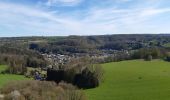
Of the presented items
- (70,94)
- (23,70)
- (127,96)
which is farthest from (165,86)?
(23,70)

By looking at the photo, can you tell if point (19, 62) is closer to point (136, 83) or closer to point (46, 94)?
point (136, 83)

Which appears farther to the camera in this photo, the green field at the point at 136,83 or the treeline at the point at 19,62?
the treeline at the point at 19,62

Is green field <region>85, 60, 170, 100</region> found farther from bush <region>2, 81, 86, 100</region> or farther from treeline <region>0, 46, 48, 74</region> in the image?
treeline <region>0, 46, 48, 74</region>

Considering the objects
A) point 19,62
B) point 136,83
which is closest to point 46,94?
point 136,83

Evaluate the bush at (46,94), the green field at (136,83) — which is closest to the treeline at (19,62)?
the green field at (136,83)

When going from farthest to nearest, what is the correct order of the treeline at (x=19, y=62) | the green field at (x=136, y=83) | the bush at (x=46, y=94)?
the treeline at (x=19, y=62) → the green field at (x=136, y=83) → the bush at (x=46, y=94)

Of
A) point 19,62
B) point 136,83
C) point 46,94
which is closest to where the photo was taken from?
point 46,94

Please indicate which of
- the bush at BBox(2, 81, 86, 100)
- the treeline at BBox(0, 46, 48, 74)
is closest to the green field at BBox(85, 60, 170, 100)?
the bush at BBox(2, 81, 86, 100)

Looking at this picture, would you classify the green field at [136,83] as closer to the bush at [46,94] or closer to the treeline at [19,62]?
the bush at [46,94]
